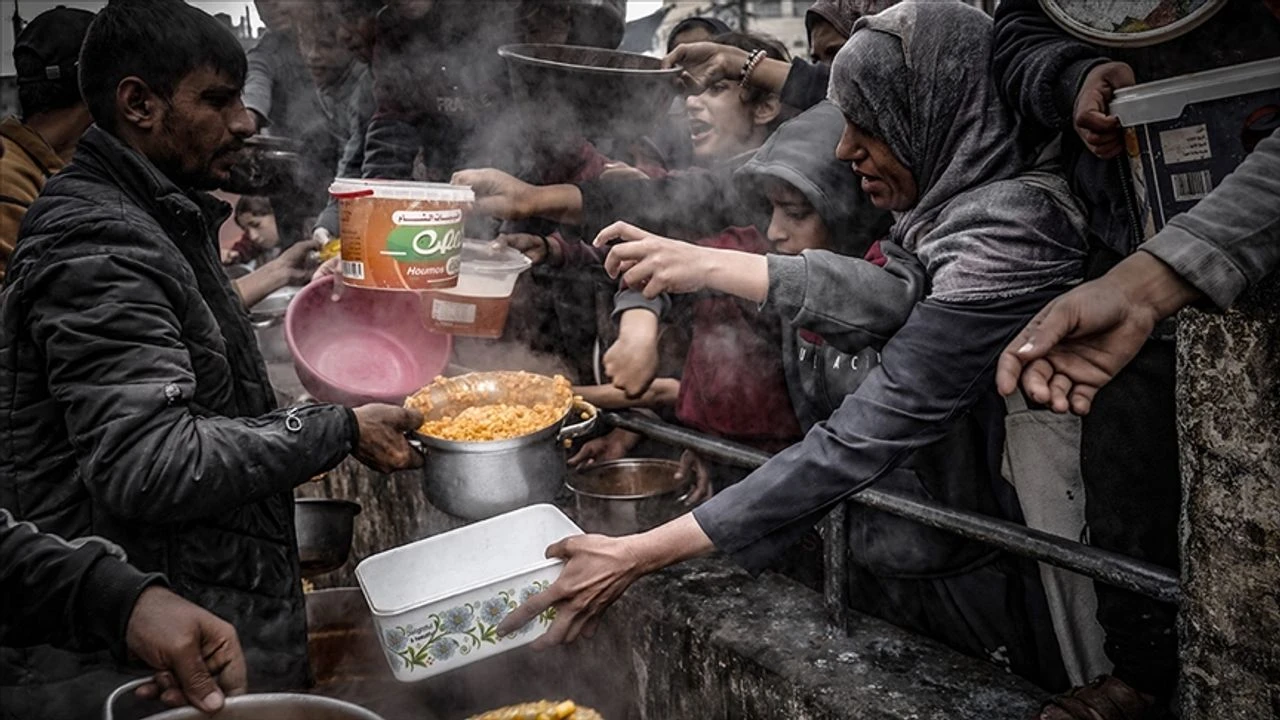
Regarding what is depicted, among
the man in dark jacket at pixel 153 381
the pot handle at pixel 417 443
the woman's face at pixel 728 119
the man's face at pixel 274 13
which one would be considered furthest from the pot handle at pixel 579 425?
the man's face at pixel 274 13

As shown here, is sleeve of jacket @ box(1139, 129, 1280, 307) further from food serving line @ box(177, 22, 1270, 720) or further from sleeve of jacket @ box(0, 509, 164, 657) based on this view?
sleeve of jacket @ box(0, 509, 164, 657)

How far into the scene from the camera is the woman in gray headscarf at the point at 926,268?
6.67 ft

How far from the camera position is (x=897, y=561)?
257 centimetres

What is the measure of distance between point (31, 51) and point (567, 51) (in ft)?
7.58

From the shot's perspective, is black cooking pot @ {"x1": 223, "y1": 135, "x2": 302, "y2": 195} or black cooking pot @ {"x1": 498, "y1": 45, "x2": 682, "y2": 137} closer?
black cooking pot @ {"x1": 498, "y1": 45, "x2": 682, "y2": 137}

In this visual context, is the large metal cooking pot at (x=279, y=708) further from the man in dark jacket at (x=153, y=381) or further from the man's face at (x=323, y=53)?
the man's face at (x=323, y=53)

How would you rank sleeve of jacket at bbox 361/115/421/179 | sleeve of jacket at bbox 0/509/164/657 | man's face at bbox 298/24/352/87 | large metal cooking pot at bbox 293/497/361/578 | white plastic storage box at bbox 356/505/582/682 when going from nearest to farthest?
sleeve of jacket at bbox 0/509/164/657 < white plastic storage box at bbox 356/505/582/682 < large metal cooking pot at bbox 293/497/361/578 < sleeve of jacket at bbox 361/115/421/179 < man's face at bbox 298/24/352/87

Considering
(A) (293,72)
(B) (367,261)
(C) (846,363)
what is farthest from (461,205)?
(A) (293,72)

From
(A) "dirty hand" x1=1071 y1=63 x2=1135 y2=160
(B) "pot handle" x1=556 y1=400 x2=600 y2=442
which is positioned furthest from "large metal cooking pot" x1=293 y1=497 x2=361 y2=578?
(A) "dirty hand" x1=1071 y1=63 x2=1135 y2=160

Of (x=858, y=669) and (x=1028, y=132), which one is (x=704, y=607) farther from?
(x=1028, y=132)

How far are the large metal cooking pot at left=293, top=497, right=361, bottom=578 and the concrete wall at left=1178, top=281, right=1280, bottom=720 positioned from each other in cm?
313

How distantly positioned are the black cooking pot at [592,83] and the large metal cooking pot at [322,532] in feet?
6.63

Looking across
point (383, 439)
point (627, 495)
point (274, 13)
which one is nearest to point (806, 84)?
point (627, 495)

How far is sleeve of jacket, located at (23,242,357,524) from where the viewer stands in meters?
2.01
